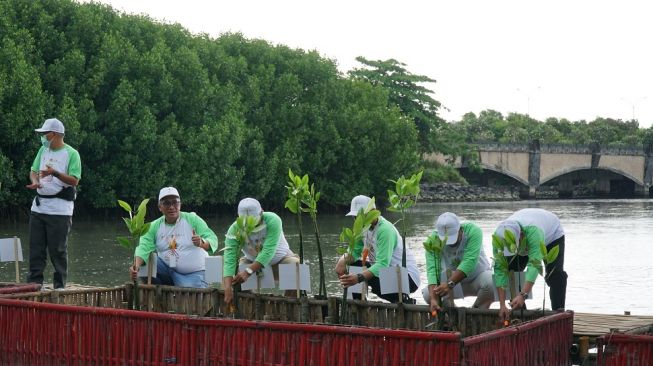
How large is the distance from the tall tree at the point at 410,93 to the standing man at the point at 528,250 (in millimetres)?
79683

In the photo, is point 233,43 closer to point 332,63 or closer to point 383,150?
point 332,63

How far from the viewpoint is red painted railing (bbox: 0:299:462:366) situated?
8711 mm

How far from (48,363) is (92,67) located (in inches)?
1506

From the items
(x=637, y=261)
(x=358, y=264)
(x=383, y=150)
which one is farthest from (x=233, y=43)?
(x=358, y=264)

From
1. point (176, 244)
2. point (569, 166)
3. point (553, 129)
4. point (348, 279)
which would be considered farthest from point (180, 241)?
point (553, 129)

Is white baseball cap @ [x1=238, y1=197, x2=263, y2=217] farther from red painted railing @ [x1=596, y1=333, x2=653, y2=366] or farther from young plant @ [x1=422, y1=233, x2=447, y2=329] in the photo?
red painted railing @ [x1=596, y1=333, x2=653, y2=366]

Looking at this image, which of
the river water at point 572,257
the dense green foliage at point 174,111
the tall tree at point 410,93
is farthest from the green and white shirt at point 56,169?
the tall tree at point 410,93

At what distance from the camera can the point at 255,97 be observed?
198 ft

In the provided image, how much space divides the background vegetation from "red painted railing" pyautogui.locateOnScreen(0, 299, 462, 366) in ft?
106

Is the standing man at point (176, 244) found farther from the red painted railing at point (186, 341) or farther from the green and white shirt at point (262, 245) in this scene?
the red painted railing at point (186, 341)

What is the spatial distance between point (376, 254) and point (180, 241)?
2432mm

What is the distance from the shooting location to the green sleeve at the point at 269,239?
12.6 meters

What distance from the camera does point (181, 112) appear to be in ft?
→ 176

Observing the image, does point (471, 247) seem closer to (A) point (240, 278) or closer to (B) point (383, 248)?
(B) point (383, 248)
